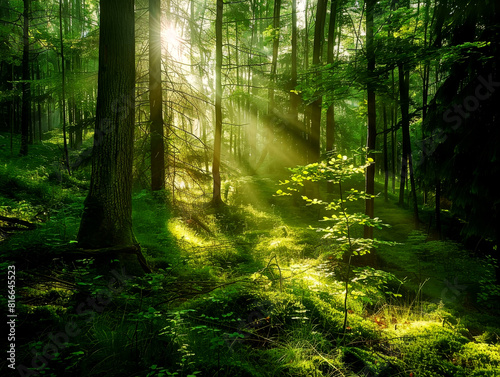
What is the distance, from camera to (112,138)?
12.8ft

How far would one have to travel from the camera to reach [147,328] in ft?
8.27

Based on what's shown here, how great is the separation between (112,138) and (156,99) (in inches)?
188

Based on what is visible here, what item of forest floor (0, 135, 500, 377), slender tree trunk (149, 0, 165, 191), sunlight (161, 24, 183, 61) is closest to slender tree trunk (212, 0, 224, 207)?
sunlight (161, 24, 183, 61)

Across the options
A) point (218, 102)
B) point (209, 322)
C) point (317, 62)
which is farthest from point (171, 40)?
point (209, 322)

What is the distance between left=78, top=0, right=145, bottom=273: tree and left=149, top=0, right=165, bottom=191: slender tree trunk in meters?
4.00

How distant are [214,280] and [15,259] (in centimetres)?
259

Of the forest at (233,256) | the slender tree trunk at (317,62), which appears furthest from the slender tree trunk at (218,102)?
the slender tree trunk at (317,62)

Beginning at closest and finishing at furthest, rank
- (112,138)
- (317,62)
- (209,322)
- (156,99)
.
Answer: (209,322)
(112,138)
(156,99)
(317,62)

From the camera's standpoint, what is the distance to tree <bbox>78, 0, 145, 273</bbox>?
3734 mm

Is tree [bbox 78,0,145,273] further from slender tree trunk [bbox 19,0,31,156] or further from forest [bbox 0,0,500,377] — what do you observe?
slender tree trunk [bbox 19,0,31,156]

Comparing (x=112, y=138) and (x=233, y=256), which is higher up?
(x=112, y=138)

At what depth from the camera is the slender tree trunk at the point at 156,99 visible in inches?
295

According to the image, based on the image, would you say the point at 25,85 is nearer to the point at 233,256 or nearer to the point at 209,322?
the point at 233,256

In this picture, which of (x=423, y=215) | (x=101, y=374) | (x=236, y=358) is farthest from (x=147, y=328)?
(x=423, y=215)
